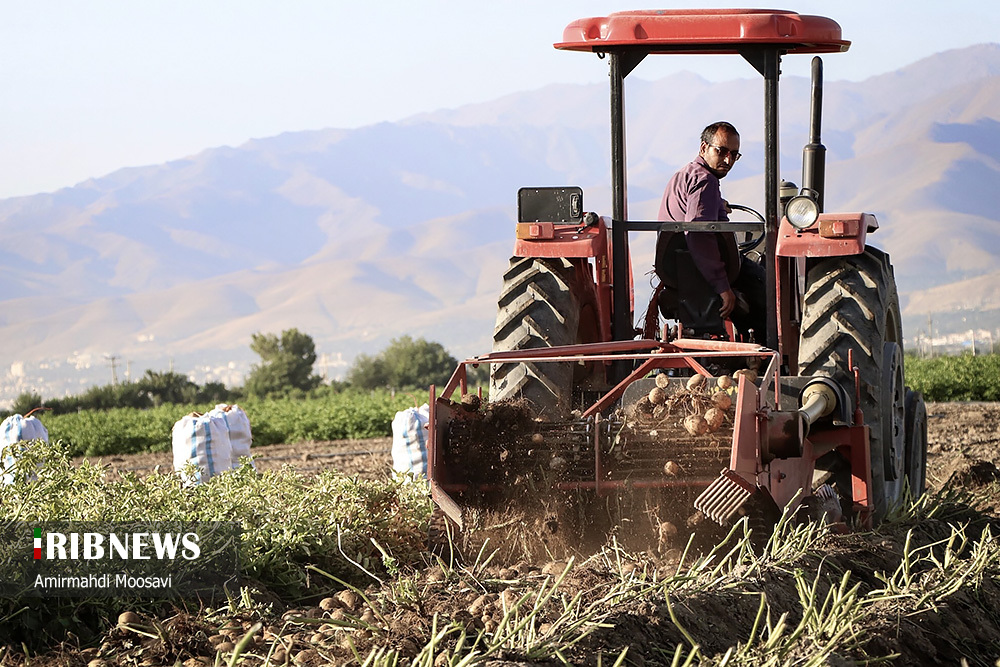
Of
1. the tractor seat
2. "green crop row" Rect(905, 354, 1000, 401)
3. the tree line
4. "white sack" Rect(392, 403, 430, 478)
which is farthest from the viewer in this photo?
the tree line

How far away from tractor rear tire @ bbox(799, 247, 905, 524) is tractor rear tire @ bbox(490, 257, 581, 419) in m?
1.14

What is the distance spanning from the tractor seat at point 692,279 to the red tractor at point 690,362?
0.01 meters

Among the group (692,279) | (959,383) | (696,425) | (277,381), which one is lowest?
(277,381)

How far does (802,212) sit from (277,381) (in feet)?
136

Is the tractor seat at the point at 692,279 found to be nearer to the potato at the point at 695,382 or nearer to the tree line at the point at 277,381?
the potato at the point at 695,382

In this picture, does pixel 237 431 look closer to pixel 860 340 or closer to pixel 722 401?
pixel 722 401

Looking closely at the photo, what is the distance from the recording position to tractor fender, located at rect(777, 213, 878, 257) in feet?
18.6

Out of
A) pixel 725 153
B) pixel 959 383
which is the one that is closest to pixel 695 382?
pixel 725 153

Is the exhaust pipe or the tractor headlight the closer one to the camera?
the tractor headlight

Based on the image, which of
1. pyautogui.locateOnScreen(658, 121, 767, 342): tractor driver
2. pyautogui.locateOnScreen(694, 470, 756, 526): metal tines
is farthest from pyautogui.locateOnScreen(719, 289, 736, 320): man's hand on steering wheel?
pyautogui.locateOnScreen(694, 470, 756, 526): metal tines

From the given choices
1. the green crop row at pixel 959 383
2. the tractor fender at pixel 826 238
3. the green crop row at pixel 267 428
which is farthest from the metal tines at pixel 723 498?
the green crop row at pixel 959 383

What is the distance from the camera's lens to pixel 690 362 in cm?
539

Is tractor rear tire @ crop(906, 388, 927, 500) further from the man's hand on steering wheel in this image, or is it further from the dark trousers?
the man's hand on steering wheel

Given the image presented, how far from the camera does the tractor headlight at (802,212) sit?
5723mm
